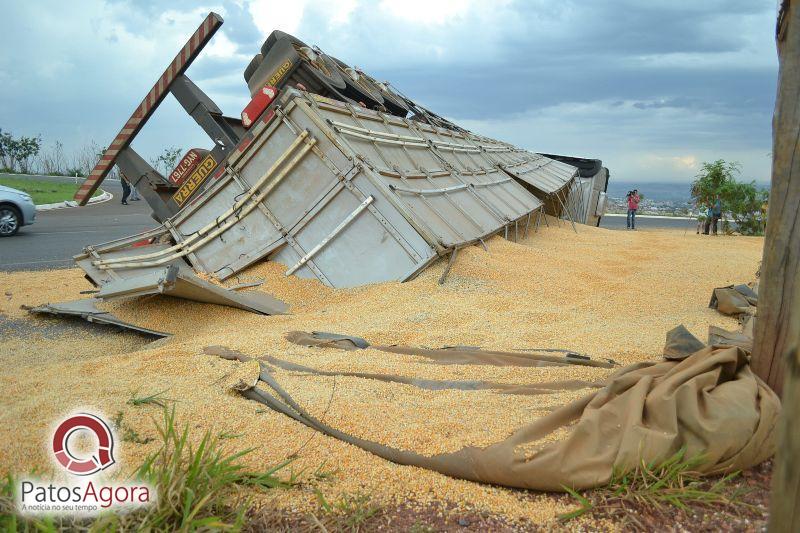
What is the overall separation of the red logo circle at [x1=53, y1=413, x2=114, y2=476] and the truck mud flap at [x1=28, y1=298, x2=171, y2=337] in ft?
9.82

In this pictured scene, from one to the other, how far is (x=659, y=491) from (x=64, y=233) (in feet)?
46.4

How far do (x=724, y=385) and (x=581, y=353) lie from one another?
63.3 inches

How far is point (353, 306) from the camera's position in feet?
20.5

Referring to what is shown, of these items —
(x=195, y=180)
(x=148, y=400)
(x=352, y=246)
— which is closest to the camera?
(x=148, y=400)

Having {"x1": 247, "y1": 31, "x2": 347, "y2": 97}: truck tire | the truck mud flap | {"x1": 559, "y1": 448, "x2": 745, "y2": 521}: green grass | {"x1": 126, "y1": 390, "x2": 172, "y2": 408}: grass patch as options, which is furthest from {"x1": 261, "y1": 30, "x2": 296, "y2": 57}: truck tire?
{"x1": 559, "y1": 448, "x2": 745, "y2": 521}: green grass

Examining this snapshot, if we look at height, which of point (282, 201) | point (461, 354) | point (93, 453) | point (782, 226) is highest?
point (782, 226)

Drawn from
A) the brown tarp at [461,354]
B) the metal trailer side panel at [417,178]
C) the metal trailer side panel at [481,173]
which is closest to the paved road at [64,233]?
the metal trailer side panel at [417,178]

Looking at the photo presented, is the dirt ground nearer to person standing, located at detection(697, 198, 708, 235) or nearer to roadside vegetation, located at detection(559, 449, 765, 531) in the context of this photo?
roadside vegetation, located at detection(559, 449, 765, 531)

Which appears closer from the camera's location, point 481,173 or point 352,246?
point 352,246

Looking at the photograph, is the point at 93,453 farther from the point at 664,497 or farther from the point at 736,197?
the point at 736,197

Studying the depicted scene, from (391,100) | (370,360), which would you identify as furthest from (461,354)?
(391,100)

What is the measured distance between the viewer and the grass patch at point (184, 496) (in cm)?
233

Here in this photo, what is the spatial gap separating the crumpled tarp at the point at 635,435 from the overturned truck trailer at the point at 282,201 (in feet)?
12.2

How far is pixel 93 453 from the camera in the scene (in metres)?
2.83
